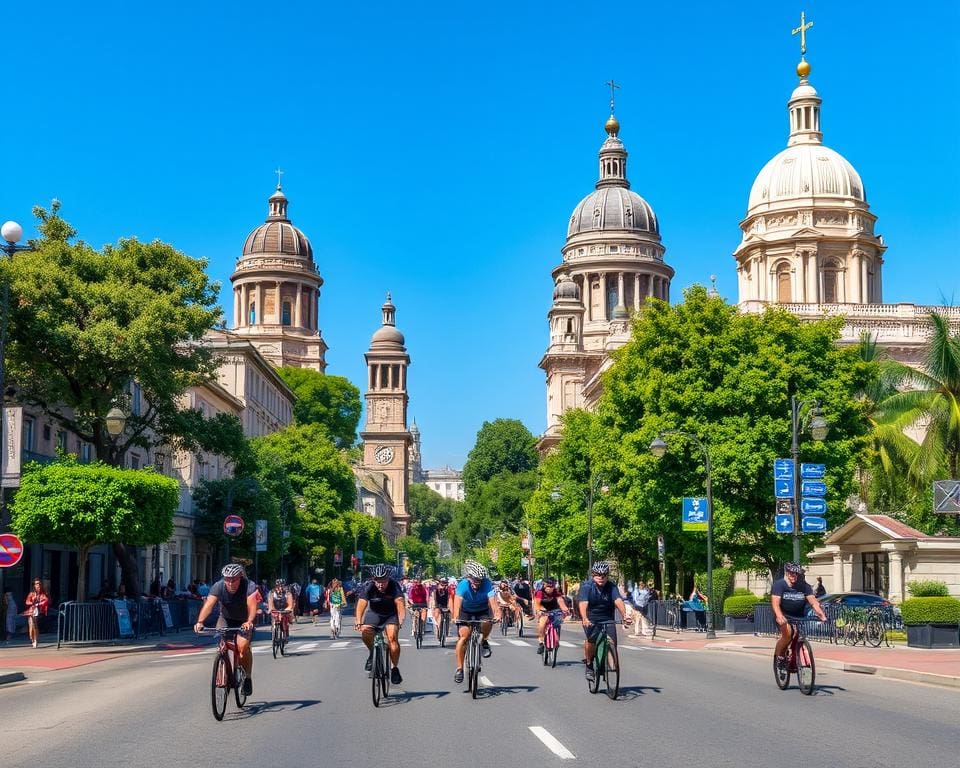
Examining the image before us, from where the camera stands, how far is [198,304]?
4166 cm

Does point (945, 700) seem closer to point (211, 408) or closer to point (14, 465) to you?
point (14, 465)

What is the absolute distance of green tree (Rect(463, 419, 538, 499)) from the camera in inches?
5477

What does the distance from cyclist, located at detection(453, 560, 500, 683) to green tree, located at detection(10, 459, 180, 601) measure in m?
19.7

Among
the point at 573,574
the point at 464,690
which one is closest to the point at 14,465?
the point at 464,690

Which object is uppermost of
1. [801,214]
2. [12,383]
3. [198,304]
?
[801,214]

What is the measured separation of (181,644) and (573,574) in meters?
42.4

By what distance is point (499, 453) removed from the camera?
5468 inches

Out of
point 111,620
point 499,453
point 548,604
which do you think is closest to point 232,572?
point 548,604

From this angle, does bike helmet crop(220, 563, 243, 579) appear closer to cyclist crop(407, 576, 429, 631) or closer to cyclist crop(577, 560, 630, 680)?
cyclist crop(577, 560, 630, 680)

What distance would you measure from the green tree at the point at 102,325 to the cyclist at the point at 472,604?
913 inches

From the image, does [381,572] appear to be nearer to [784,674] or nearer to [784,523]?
[784,674]

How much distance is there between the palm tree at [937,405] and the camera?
4291cm

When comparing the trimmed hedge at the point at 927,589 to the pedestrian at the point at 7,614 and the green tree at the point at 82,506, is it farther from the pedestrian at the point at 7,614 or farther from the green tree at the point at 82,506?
the pedestrian at the point at 7,614

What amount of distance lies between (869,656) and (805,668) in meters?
10.4
